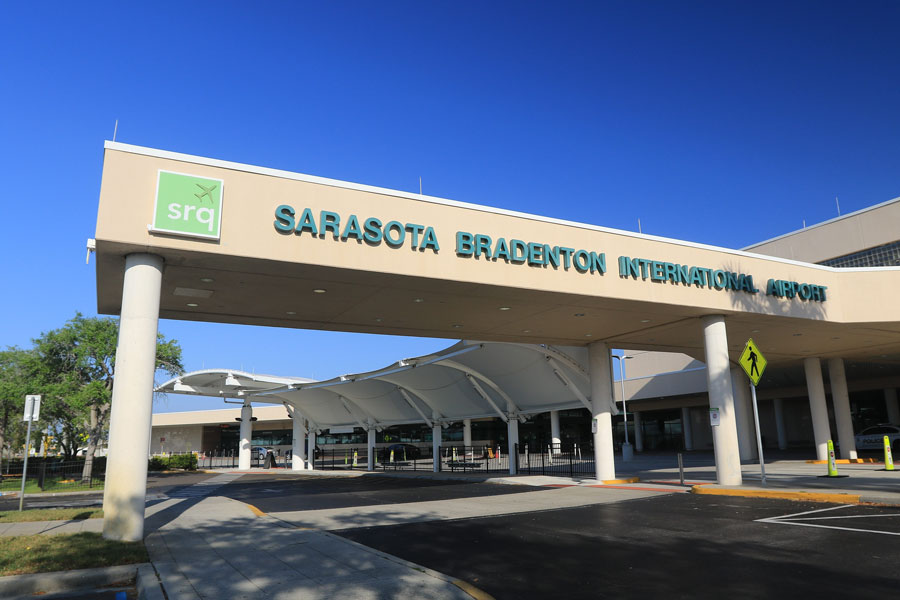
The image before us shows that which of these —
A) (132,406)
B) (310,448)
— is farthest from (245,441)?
(132,406)

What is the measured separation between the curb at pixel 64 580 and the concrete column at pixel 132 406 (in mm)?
2599

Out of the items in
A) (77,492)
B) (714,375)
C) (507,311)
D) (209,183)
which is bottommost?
(77,492)

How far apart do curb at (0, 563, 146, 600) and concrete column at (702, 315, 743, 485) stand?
15.9 meters

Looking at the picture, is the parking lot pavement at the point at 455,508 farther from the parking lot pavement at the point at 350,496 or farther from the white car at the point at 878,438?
the white car at the point at 878,438

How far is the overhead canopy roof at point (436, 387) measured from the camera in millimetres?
26938

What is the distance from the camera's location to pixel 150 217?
11.7 meters

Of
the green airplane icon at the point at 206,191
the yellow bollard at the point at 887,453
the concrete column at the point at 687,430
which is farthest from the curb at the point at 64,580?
the concrete column at the point at 687,430

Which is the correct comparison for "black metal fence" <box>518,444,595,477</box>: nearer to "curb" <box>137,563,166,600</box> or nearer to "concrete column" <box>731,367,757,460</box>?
"concrete column" <box>731,367,757,460</box>

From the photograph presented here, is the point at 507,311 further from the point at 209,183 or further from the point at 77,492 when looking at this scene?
the point at 77,492

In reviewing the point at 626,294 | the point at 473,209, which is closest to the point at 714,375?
the point at 626,294

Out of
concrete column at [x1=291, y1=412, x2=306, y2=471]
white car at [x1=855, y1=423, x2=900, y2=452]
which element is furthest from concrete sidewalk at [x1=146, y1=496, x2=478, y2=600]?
concrete column at [x1=291, y1=412, x2=306, y2=471]

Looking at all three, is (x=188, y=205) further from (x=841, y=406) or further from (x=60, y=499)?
(x=841, y=406)

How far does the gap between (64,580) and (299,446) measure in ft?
132

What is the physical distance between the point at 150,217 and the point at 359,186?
4267mm
